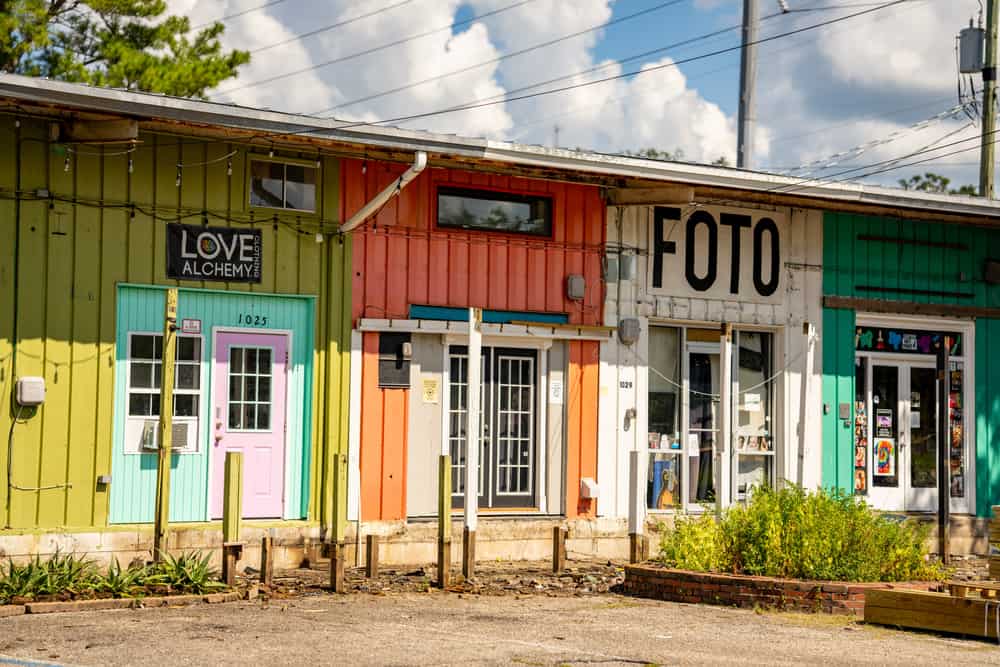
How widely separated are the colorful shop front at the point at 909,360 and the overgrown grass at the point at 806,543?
5822mm

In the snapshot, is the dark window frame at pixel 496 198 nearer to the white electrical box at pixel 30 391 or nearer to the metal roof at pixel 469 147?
the metal roof at pixel 469 147

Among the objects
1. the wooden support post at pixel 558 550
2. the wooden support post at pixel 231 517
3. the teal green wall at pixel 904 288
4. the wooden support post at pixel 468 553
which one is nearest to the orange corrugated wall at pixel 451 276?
the wooden support post at pixel 558 550

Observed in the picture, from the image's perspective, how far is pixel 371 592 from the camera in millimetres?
14188

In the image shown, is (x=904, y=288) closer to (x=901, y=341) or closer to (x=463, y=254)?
(x=901, y=341)

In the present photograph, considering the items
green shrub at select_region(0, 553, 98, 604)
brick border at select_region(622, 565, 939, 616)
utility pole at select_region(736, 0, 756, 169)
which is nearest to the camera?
green shrub at select_region(0, 553, 98, 604)

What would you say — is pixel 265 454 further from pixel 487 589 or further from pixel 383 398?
pixel 487 589

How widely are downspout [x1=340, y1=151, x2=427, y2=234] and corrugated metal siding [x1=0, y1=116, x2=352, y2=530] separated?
1.26 meters

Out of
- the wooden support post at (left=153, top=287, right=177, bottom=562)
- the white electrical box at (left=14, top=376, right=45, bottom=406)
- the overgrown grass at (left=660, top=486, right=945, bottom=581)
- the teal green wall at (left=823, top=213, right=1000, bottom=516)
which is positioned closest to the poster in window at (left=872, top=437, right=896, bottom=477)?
the teal green wall at (left=823, top=213, right=1000, bottom=516)

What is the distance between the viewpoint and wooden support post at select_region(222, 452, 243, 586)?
13.7m

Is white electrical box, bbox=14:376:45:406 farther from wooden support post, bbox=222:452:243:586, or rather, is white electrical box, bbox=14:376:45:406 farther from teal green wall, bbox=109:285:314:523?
wooden support post, bbox=222:452:243:586

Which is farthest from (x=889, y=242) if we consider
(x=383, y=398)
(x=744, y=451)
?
(x=383, y=398)

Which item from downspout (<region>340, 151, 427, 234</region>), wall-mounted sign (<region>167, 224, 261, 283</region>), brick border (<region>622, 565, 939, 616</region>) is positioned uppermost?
downspout (<region>340, 151, 427, 234</region>)

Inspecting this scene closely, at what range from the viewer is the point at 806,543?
13781 mm

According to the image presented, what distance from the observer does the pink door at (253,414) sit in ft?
52.1
